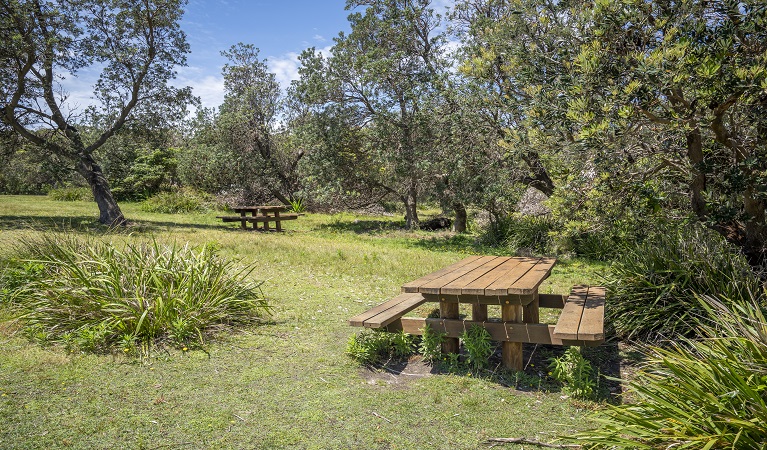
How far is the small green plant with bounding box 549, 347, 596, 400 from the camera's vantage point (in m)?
4.08

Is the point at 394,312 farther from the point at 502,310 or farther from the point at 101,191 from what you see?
the point at 101,191

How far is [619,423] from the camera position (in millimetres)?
3131

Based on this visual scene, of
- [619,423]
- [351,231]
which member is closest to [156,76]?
[351,231]

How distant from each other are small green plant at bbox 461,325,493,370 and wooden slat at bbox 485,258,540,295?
1.55ft

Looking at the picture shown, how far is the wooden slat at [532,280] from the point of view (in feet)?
13.2

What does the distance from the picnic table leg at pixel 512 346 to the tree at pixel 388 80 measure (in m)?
8.97

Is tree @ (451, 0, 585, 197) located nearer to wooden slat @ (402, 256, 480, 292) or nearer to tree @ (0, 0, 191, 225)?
wooden slat @ (402, 256, 480, 292)

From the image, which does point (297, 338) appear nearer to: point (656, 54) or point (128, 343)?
point (128, 343)

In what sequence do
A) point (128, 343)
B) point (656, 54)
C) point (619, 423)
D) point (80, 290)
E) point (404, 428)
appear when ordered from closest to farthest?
point (619, 423) → point (404, 428) → point (656, 54) → point (128, 343) → point (80, 290)

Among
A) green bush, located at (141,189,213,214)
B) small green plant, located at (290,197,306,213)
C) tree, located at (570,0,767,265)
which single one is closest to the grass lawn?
tree, located at (570,0,767,265)

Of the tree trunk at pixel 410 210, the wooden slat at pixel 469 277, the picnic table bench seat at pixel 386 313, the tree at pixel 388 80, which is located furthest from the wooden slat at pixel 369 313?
the tree trunk at pixel 410 210

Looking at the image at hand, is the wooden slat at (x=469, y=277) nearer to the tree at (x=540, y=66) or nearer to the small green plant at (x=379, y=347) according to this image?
the small green plant at (x=379, y=347)

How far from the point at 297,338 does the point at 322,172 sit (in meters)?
11.2

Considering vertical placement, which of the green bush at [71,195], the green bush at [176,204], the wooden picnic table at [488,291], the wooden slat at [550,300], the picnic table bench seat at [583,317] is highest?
the green bush at [71,195]
